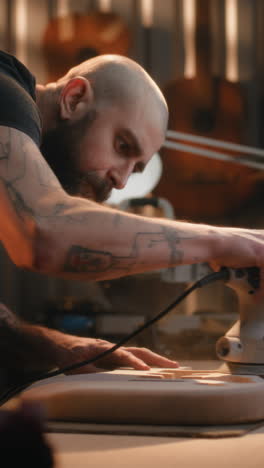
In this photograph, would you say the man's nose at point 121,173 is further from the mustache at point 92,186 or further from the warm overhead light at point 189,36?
the warm overhead light at point 189,36

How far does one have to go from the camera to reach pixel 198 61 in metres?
2.97

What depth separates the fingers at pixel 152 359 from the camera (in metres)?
0.98

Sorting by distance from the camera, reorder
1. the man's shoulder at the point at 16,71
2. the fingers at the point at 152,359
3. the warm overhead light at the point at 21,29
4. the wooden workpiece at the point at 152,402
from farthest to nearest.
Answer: the warm overhead light at the point at 21,29 → the fingers at the point at 152,359 → the man's shoulder at the point at 16,71 → the wooden workpiece at the point at 152,402

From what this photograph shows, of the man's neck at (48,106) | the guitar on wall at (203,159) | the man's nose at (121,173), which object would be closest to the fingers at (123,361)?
the man's nose at (121,173)

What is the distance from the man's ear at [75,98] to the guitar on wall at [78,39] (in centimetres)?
156

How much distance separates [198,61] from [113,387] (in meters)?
2.50

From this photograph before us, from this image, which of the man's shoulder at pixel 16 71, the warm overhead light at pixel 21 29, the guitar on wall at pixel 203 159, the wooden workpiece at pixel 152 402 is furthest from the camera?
the warm overhead light at pixel 21 29

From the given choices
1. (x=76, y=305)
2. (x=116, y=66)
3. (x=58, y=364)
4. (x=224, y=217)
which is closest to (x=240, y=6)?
(x=224, y=217)

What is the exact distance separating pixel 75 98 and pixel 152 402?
2.06 feet

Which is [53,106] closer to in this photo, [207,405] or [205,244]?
[205,244]

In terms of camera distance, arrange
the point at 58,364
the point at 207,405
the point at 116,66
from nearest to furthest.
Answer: the point at 207,405, the point at 58,364, the point at 116,66

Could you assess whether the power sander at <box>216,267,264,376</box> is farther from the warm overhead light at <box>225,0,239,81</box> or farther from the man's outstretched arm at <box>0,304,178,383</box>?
the warm overhead light at <box>225,0,239,81</box>

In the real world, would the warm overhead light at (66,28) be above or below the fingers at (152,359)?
above

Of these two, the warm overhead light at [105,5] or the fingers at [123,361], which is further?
the warm overhead light at [105,5]
